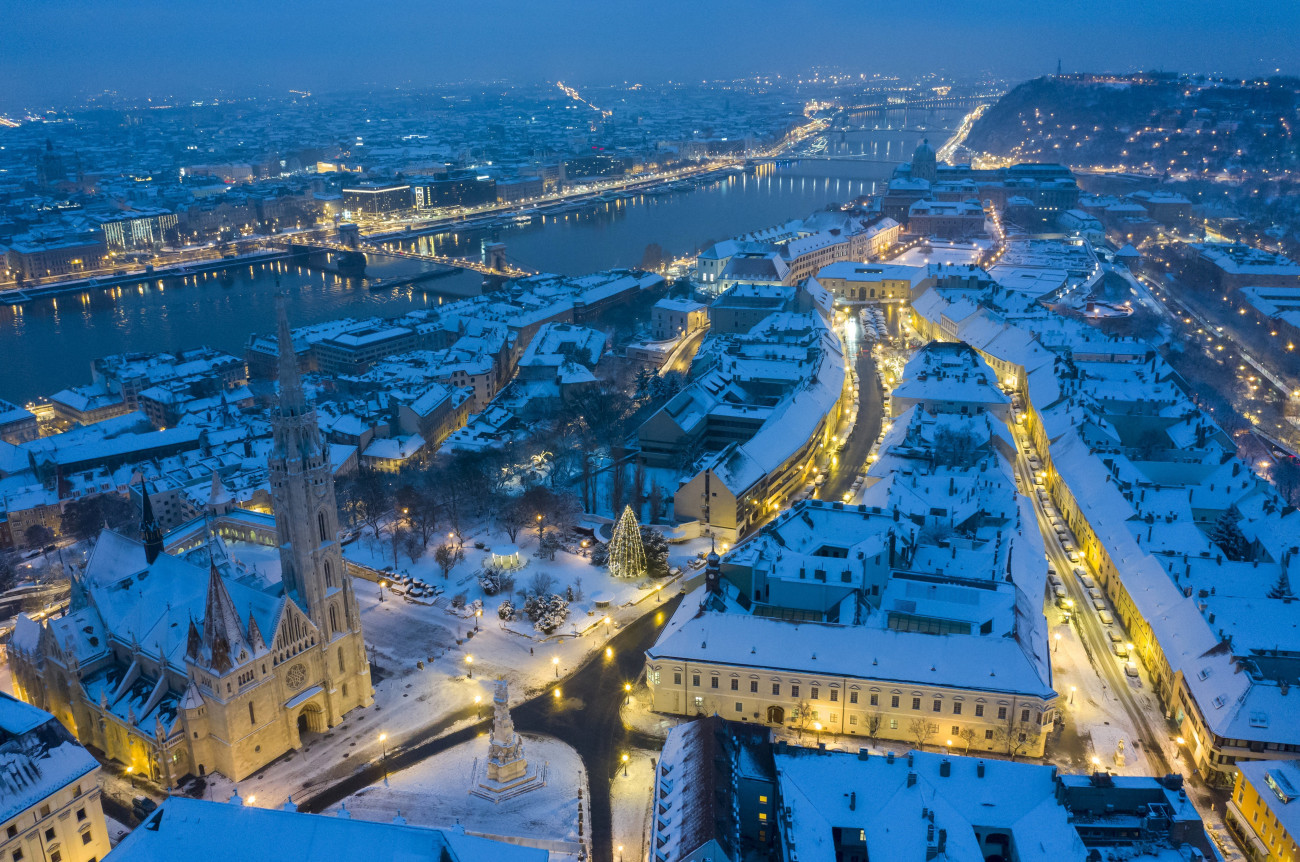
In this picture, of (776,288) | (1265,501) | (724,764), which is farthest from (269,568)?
(776,288)

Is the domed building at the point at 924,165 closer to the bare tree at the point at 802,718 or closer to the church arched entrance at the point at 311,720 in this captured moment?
the bare tree at the point at 802,718

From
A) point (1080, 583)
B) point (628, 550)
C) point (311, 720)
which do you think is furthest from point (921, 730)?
point (311, 720)

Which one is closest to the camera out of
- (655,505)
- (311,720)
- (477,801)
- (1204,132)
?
(477,801)

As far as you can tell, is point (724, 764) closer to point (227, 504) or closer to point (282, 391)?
point (282, 391)

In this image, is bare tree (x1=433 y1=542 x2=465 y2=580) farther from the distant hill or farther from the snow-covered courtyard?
the distant hill

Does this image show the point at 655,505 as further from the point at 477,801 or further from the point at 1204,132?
the point at 1204,132

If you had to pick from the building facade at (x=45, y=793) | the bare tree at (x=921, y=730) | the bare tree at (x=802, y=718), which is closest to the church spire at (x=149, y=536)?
the building facade at (x=45, y=793)
